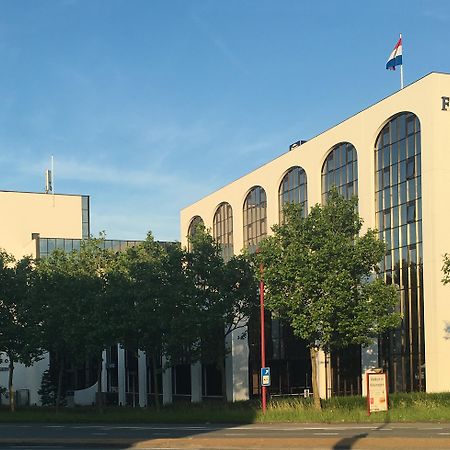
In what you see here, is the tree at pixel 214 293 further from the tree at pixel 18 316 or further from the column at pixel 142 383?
the column at pixel 142 383

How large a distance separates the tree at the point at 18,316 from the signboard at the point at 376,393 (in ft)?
94.4

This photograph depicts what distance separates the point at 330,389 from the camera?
186ft

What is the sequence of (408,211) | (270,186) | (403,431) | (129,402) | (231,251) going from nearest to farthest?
1. (403,431)
2. (408,211)
3. (270,186)
4. (231,251)
5. (129,402)

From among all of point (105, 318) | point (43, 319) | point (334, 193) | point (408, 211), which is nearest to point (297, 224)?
point (334, 193)

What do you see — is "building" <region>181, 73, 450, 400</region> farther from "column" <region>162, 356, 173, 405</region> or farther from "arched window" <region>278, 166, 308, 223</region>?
"column" <region>162, 356, 173, 405</region>

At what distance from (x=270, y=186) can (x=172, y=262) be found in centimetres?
1573

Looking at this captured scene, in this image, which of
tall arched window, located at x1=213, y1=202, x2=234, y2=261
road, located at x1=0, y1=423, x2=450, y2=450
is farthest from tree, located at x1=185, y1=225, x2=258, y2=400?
tall arched window, located at x1=213, y1=202, x2=234, y2=261

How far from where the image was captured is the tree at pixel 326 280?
42531 mm

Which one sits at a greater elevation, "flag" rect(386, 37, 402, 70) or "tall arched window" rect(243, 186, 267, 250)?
"flag" rect(386, 37, 402, 70)

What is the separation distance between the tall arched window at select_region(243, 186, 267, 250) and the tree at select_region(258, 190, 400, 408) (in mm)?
23363

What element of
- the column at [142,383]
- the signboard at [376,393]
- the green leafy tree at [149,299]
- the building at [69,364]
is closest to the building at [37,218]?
the building at [69,364]

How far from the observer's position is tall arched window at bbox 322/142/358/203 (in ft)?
186

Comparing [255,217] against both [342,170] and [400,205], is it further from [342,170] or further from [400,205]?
[400,205]

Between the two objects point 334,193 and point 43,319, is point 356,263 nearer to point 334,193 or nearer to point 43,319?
point 334,193
